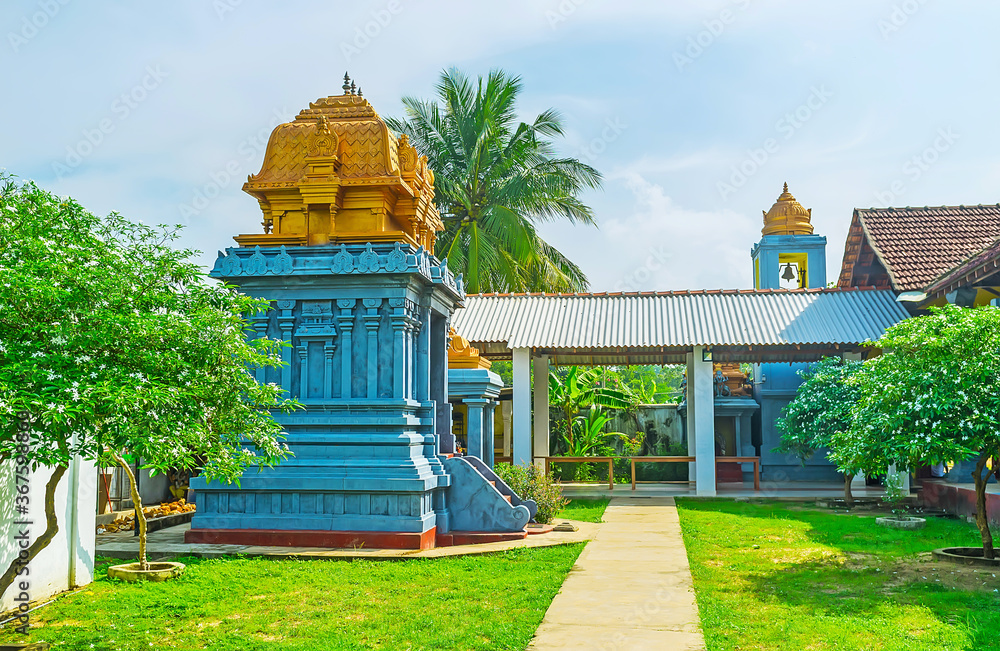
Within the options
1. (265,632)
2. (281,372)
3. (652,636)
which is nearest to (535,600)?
(652,636)

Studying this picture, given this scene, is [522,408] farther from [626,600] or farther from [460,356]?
[626,600]

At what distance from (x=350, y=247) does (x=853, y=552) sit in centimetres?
653

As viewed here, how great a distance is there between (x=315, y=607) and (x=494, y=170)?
17061mm

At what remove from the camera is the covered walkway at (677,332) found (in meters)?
16.5

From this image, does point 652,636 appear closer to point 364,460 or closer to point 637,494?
point 364,460

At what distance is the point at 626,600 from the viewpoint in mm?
6750

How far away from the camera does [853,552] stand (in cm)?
930

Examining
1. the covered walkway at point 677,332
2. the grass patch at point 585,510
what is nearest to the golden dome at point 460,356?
the grass patch at point 585,510

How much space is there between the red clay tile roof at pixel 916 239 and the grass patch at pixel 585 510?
754 centimetres

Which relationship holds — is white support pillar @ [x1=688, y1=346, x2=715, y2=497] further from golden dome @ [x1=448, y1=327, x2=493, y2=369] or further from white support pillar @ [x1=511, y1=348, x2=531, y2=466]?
golden dome @ [x1=448, y1=327, x2=493, y2=369]

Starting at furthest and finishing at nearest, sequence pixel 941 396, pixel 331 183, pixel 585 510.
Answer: pixel 585 510 < pixel 331 183 < pixel 941 396

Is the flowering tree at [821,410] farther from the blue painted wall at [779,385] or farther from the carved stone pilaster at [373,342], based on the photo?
the carved stone pilaster at [373,342]

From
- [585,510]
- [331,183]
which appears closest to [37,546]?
[331,183]

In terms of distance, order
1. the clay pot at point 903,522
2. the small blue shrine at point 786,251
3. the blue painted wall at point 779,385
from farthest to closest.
→ the small blue shrine at point 786,251, the blue painted wall at point 779,385, the clay pot at point 903,522
